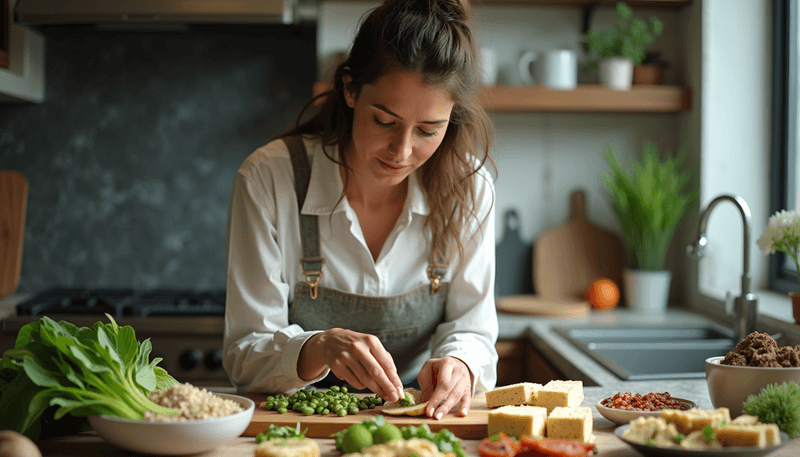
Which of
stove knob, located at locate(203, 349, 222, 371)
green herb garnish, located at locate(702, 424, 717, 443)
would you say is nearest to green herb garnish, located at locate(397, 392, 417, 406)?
green herb garnish, located at locate(702, 424, 717, 443)

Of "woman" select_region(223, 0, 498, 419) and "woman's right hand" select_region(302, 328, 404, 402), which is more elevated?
"woman" select_region(223, 0, 498, 419)

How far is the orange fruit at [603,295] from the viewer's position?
2.63 metres

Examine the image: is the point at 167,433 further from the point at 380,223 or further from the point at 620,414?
the point at 380,223

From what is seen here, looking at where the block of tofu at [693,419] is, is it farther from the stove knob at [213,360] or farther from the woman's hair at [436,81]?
the stove knob at [213,360]

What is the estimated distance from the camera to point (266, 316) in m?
1.45

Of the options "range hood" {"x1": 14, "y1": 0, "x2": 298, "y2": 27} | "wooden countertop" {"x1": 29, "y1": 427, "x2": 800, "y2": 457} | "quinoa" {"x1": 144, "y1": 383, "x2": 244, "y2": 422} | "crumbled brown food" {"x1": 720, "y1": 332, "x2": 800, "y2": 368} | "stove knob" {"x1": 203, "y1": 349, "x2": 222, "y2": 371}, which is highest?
"range hood" {"x1": 14, "y1": 0, "x2": 298, "y2": 27}

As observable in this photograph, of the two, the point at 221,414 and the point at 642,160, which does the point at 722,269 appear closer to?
the point at 642,160

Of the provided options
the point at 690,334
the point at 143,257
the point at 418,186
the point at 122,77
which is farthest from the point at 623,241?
the point at 122,77

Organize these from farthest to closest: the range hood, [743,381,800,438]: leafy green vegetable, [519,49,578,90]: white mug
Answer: [519,49,578,90]: white mug → the range hood → [743,381,800,438]: leafy green vegetable

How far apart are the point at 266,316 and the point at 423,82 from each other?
0.60 m

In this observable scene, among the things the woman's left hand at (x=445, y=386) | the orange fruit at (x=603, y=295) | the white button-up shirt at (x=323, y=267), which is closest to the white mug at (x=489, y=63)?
the orange fruit at (x=603, y=295)

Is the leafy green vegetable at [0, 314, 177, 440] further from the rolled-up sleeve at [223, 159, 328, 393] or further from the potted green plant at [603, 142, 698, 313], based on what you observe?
the potted green plant at [603, 142, 698, 313]

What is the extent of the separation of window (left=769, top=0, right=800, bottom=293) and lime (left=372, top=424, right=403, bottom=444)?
190cm

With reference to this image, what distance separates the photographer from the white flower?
62.7 inches
